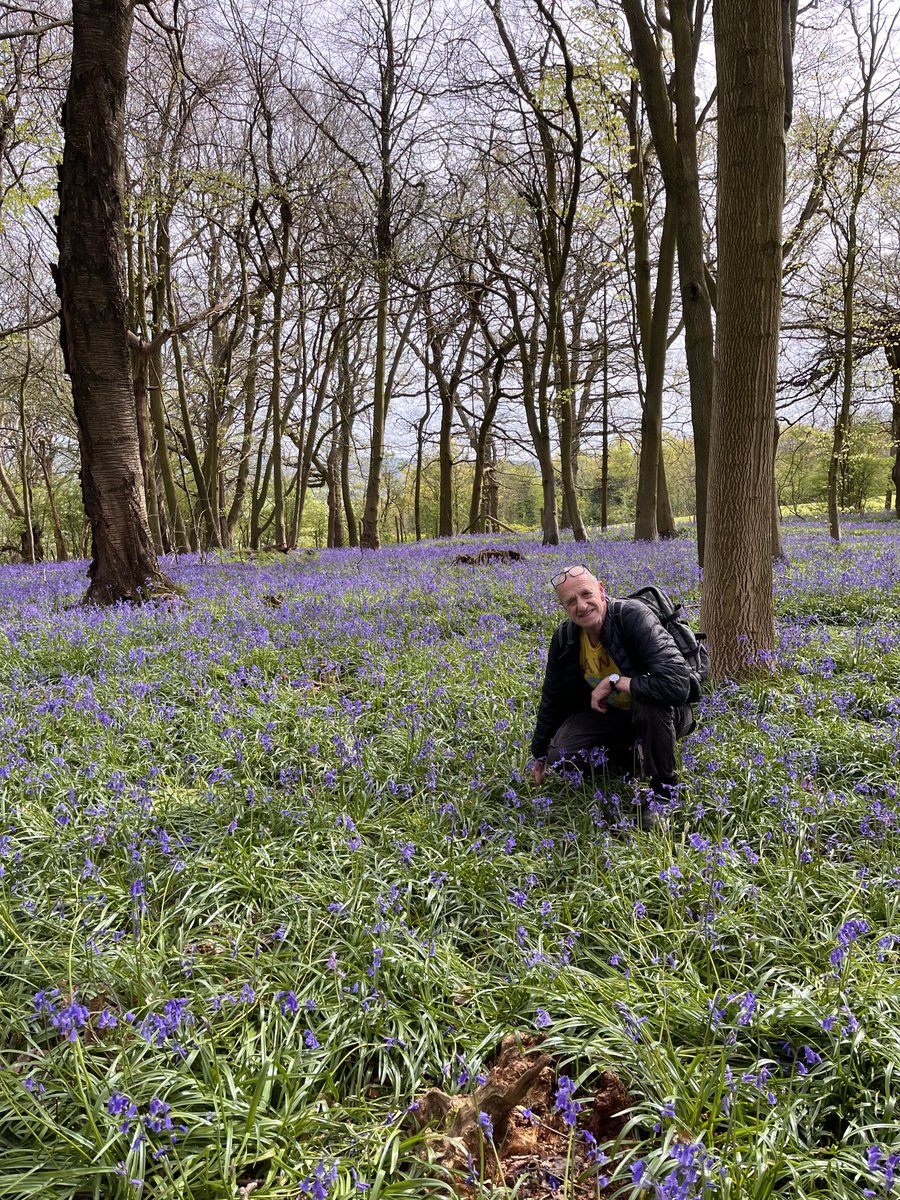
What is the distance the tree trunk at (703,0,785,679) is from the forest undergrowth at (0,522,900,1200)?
0.68 meters

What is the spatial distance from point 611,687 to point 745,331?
121 inches

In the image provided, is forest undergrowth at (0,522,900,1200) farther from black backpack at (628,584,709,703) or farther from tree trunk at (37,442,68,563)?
tree trunk at (37,442,68,563)

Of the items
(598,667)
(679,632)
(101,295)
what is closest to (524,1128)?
(598,667)

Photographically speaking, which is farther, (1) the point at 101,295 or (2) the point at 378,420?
(2) the point at 378,420

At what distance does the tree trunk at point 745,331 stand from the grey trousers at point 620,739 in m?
1.68

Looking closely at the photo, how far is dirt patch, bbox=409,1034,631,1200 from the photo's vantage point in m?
1.83

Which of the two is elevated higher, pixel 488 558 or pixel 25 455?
pixel 25 455

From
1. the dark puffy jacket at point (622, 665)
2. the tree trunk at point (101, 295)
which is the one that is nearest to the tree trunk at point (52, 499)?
the tree trunk at point (101, 295)

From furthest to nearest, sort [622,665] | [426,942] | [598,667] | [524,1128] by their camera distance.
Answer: [598,667], [622,665], [426,942], [524,1128]

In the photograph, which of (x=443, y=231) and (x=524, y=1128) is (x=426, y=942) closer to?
(x=524, y=1128)

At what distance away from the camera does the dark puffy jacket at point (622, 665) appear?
359 cm

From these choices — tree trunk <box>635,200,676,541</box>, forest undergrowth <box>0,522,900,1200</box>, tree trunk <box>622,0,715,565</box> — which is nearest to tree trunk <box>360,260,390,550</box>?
tree trunk <box>635,200,676,541</box>

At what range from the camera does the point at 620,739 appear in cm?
412

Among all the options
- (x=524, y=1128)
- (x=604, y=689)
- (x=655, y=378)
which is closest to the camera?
(x=524, y=1128)
